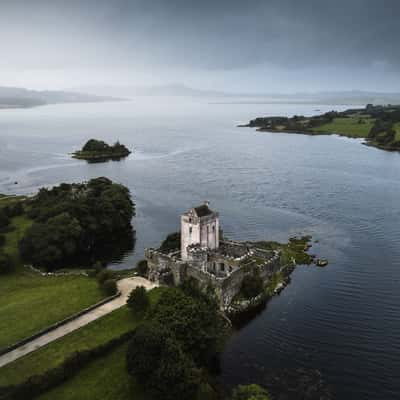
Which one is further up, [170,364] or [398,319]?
[170,364]

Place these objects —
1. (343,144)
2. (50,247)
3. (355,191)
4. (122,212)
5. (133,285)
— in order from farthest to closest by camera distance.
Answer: (343,144)
(355,191)
(122,212)
(50,247)
(133,285)

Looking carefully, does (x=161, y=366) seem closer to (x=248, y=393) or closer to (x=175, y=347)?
(x=175, y=347)

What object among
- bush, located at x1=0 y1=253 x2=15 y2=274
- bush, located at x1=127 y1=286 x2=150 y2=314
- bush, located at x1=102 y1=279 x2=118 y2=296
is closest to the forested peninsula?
bush, located at x1=0 y1=253 x2=15 y2=274

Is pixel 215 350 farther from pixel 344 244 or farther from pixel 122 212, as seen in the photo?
pixel 122 212

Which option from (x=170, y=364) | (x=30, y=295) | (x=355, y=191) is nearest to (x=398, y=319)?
(x=170, y=364)

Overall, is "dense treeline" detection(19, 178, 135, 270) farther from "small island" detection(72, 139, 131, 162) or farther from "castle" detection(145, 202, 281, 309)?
"small island" detection(72, 139, 131, 162)

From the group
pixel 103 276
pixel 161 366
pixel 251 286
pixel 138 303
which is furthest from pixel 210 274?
pixel 161 366
